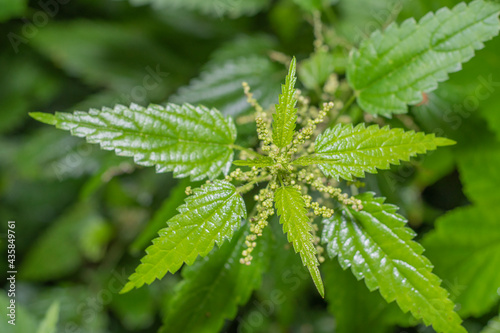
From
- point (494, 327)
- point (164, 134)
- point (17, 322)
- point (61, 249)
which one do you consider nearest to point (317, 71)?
point (164, 134)

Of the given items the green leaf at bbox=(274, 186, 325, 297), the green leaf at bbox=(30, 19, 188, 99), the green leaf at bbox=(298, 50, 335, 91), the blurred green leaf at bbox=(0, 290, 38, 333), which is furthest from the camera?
the green leaf at bbox=(30, 19, 188, 99)

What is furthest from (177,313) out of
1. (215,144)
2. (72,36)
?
(72,36)

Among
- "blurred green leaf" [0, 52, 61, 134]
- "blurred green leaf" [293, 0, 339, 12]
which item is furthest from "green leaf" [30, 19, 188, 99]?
"blurred green leaf" [293, 0, 339, 12]

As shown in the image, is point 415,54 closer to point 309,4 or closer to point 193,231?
point 309,4

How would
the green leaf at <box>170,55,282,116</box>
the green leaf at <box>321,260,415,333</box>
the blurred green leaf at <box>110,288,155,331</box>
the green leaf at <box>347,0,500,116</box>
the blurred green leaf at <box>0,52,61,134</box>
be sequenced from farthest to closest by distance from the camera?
the blurred green leaf at <box>0,52,61,134</box> → the blurred green leaf at <box>110,288,155,331</box> → the green leaf at <box>170,55,282,116</box> → the green leaf at <box>321,260,415,333</box> → the green leaf at <box>347,0,500,116</box>

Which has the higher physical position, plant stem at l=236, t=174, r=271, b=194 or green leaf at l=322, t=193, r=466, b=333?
plant stem at l=236, t=174, r=271, b=194

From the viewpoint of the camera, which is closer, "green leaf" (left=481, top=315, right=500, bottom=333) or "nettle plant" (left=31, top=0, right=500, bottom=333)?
"nettle plant" (left=31, top=0, right=500, bottom=333)

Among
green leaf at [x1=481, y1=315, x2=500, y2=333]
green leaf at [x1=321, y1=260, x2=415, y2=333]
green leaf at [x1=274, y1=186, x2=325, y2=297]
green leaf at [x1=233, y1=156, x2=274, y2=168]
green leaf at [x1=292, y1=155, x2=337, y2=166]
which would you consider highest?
green leaf at [x1=233, y1=156, x2=274, y2=168]

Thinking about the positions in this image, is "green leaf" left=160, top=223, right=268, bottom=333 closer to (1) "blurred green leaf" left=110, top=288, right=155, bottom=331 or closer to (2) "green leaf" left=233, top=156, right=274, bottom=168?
(2) "green leaf" left=233, top=156, right=274, bottom=168

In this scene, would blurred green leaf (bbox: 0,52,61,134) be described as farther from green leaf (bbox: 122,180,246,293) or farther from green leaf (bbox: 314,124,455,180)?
green leaf (bbox: 314,124,455,180)
